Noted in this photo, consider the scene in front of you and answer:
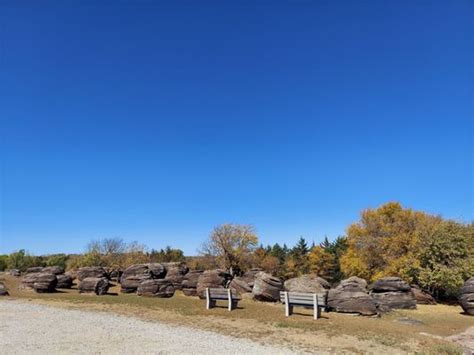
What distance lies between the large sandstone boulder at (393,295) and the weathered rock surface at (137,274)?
21.0m

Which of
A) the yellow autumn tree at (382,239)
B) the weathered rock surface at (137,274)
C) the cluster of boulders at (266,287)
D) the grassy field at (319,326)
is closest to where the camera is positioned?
the grassy field at (319,326)

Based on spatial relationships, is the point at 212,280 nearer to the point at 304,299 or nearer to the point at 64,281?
the point at 304,299

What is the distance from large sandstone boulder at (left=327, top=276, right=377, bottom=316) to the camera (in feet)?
70.9

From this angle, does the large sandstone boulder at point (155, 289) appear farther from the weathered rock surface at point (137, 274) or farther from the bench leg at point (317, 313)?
the bench leg at point (317, 313)

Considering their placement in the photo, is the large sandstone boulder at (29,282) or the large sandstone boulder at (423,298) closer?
the large sandstone boulder at (423,298)

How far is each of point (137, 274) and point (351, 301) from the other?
24.3 m

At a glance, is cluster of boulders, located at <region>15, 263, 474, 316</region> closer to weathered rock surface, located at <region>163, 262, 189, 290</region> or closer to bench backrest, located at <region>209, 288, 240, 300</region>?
weathered rock surface, located at <region>163, 262, 189, 290</region>

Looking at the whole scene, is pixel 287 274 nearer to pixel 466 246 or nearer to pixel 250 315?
pixel 466 246

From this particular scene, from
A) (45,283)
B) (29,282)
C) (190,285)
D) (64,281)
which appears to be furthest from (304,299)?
(29,282)

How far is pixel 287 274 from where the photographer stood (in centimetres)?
8862

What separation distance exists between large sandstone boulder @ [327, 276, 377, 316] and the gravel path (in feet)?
35.2

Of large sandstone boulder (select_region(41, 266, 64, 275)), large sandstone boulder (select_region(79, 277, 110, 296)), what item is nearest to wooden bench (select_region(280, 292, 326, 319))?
large sandstone boulder (select_region(79, 277, 110, 296))

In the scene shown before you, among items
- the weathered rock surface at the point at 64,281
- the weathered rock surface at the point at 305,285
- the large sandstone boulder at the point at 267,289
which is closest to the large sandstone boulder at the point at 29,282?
the weathered rock surface at the point at 64,281

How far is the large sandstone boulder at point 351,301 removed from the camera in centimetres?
2162
